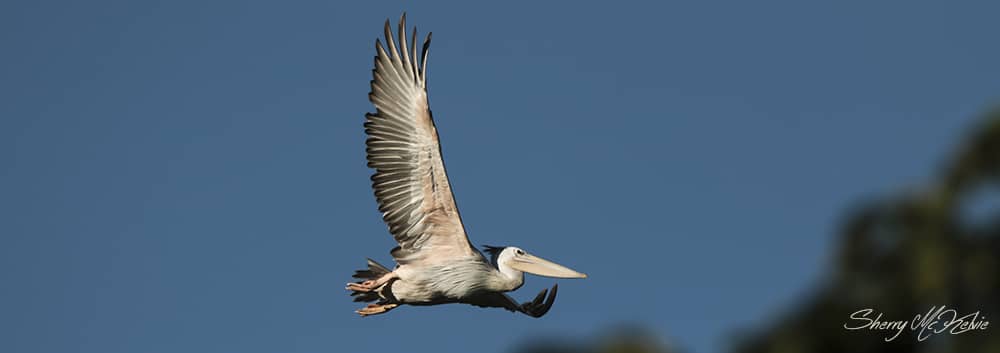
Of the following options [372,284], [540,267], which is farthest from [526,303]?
[372,284]

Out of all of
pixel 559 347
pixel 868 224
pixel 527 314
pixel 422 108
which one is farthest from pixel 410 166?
pixel 868 224

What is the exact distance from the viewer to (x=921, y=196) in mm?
19094

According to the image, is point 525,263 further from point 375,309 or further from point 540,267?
point 375,309

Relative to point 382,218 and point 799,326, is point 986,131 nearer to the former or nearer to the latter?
point 799,326

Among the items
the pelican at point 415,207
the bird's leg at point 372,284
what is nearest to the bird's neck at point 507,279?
the pelican at point 415,207

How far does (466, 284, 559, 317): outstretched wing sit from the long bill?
398 millimetres

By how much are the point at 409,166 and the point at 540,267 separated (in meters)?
1.90

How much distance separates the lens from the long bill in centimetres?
1864

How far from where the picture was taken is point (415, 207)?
18328mm

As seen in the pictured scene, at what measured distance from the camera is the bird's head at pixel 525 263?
61.0 feet

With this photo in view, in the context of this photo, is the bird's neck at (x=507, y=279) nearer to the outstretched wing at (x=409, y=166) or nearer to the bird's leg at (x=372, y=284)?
the outstretched wing at (x=409, y=166)

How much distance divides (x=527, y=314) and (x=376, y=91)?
122 inches

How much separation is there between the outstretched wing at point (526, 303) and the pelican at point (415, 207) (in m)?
0.24

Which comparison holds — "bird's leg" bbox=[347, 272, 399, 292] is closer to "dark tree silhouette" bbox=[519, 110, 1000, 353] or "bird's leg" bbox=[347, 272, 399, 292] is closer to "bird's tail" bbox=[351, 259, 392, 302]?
"bird's tail" bbox=[351, 259, 392, 302]
